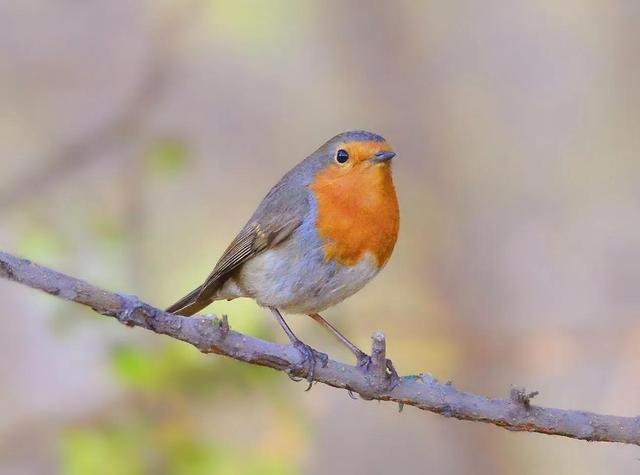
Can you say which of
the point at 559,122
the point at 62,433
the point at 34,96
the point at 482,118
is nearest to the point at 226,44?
the point at 34,96

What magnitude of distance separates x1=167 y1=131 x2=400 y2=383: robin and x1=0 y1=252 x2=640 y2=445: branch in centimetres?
48

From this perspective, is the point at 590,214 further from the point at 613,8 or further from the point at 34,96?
the point at 34,96

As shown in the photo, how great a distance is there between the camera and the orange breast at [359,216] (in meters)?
4.40

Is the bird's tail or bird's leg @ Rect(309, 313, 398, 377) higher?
bird's leg @ Rect(309, 313, 398, 377)

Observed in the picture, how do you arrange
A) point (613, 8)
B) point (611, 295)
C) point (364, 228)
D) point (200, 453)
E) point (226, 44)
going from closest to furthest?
point (364, 228)
point (200, 453)
point (611, 295)
point (613, 8)
point (226, 44)

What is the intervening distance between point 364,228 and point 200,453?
59.2 inches

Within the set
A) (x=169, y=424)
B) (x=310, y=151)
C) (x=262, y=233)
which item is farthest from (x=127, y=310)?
(x=310, y=151)

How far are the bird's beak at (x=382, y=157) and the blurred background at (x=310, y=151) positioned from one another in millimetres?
1160

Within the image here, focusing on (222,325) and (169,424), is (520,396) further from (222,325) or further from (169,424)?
(169,424)

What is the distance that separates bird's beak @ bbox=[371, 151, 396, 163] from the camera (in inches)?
179

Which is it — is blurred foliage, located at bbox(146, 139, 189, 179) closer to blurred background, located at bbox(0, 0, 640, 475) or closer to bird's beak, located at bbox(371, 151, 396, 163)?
blurred background, located at bbox(0, 0, 640, 475)

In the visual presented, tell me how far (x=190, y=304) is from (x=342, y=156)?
3.13 ft

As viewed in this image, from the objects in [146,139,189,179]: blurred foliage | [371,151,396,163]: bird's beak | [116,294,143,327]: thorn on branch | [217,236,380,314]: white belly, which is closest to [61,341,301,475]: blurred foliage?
[217,236,380,314]: white belly

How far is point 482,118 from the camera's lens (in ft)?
27.8
